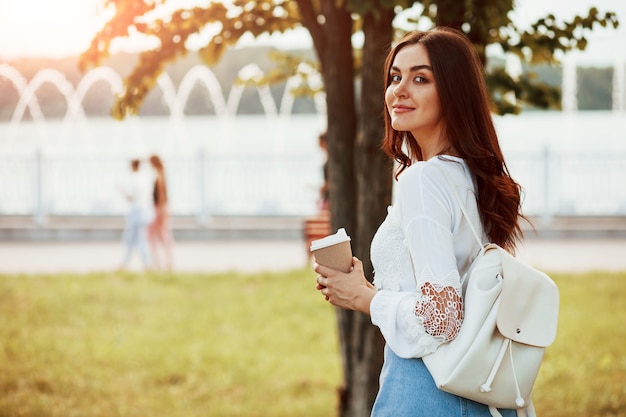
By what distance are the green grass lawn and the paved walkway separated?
Answer: 1534 millimetres

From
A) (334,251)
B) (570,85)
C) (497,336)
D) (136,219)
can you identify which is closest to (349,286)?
(334,251)

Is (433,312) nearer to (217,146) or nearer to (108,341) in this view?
(108,341)

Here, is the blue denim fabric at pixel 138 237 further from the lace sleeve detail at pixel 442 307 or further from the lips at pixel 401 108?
the lace sleeve detail at pixel 442 307

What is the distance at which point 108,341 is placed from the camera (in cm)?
694

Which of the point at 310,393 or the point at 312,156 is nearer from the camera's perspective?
the point at 310,393

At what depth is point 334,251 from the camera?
2.13m

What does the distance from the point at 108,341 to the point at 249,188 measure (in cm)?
855

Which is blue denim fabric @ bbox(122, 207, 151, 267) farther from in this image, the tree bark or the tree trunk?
the tree trunk

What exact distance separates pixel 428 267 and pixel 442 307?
0.10 m

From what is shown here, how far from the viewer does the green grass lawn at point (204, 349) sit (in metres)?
5.52

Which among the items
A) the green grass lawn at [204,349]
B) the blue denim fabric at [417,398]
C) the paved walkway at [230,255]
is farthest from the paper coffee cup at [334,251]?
the paved walkway at [230,255]

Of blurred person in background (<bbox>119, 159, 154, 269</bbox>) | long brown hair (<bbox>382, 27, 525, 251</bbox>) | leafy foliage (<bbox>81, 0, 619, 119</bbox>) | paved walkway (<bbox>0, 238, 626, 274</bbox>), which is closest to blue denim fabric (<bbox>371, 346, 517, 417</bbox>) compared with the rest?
long brown hair (<bbox>382, 27, 525, 251</bbox>)

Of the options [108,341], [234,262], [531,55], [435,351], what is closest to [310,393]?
[108,341]

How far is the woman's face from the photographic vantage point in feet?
7.06
